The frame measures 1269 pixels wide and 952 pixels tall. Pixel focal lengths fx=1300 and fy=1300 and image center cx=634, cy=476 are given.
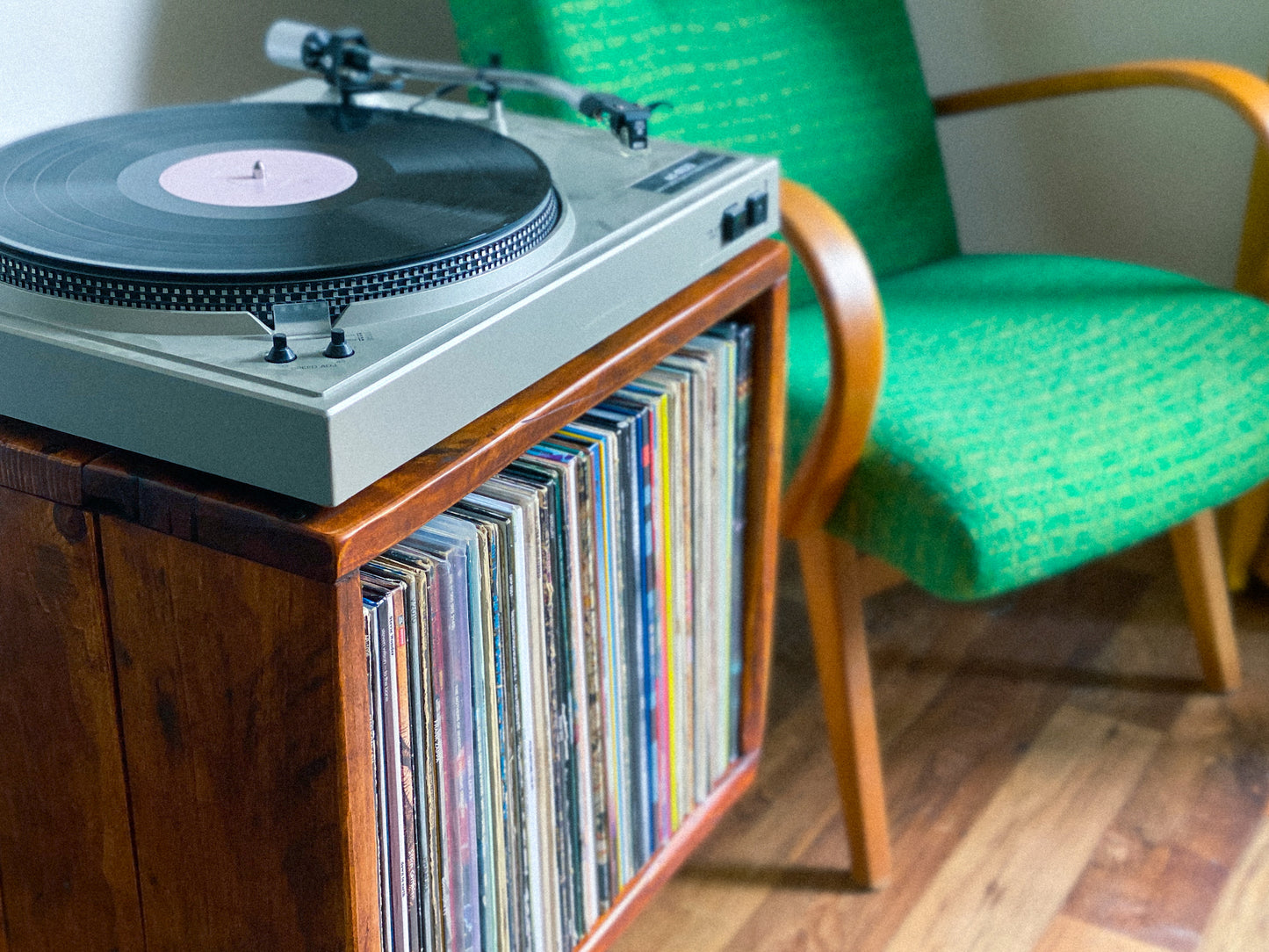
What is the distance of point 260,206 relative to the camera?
752 millimetres

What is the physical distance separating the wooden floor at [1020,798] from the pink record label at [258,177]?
78cm

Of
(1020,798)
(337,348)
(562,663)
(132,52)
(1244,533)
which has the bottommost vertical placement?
(1020,798)

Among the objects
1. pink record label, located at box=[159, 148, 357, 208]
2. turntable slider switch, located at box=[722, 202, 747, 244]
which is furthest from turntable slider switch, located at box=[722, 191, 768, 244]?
pink record label, located at box=[159, 148, 357, 208]

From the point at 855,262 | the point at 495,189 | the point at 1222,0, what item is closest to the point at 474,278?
the point at 495,189

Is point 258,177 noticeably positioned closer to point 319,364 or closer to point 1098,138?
point 319,364

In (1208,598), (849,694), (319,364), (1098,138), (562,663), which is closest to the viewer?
(319,364)

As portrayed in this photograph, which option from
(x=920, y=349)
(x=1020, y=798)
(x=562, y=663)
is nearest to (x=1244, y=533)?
(x=1020, y=798)

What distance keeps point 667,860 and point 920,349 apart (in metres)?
0.56

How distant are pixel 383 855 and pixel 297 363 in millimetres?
296

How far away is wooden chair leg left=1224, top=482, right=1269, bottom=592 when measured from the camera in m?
1.66

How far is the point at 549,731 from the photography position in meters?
0.87

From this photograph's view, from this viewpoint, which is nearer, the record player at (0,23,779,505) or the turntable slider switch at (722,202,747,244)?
the record player at (0,23,779,505)

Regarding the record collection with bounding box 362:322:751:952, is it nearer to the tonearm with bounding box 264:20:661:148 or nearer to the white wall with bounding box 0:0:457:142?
the tonearm with bounding box 264:20:661:148

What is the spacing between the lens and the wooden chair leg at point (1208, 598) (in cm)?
147
